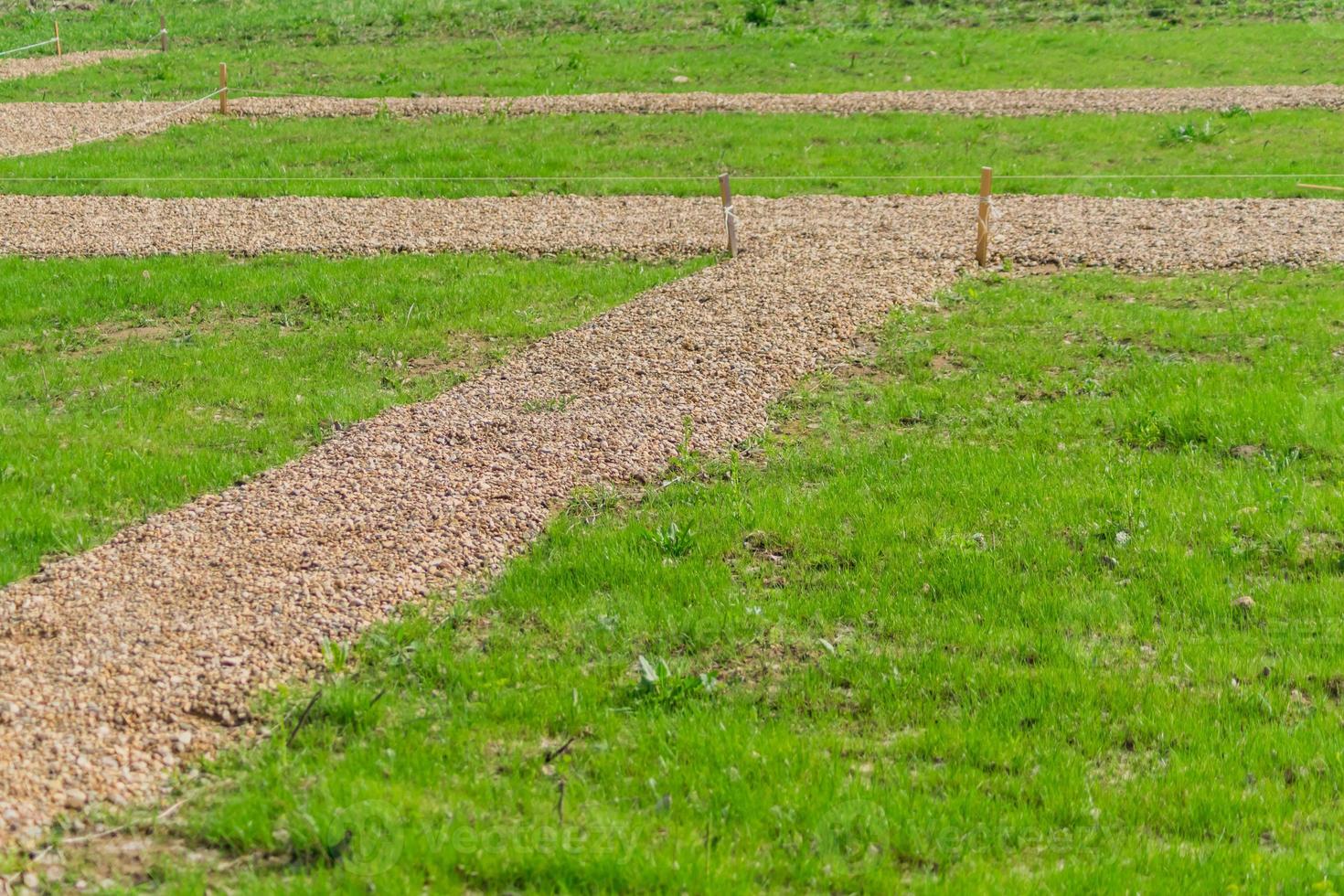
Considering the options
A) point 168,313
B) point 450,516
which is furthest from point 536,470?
point 168,313

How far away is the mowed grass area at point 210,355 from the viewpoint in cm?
812

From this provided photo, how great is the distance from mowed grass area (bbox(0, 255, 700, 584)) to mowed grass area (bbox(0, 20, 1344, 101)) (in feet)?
37.9

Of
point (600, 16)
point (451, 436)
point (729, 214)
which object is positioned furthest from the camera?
point (600, 16)

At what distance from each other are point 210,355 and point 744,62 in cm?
1707

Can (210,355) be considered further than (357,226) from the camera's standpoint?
No

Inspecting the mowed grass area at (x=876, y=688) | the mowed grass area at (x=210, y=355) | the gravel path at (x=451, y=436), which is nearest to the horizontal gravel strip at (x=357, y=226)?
the gravel path at (x=451, y=436)

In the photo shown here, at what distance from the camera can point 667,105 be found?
2127cm

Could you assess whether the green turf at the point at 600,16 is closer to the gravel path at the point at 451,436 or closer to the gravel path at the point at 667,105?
the gravel path at the point at 667,105

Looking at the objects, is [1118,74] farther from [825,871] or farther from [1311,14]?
[825,871]

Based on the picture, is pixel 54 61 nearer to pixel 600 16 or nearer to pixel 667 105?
pixel 600 16

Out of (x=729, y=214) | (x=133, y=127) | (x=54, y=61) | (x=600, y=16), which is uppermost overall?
(x=600, y=16)

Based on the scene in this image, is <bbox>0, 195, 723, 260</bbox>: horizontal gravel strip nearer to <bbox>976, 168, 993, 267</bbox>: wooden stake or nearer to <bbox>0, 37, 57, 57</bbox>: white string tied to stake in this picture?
<bbox>976, 168, 993, 267</bbox>: wooden stake

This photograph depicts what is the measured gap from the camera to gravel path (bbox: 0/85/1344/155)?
66.3 feet

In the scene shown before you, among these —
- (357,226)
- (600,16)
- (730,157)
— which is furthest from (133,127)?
(600,16)
